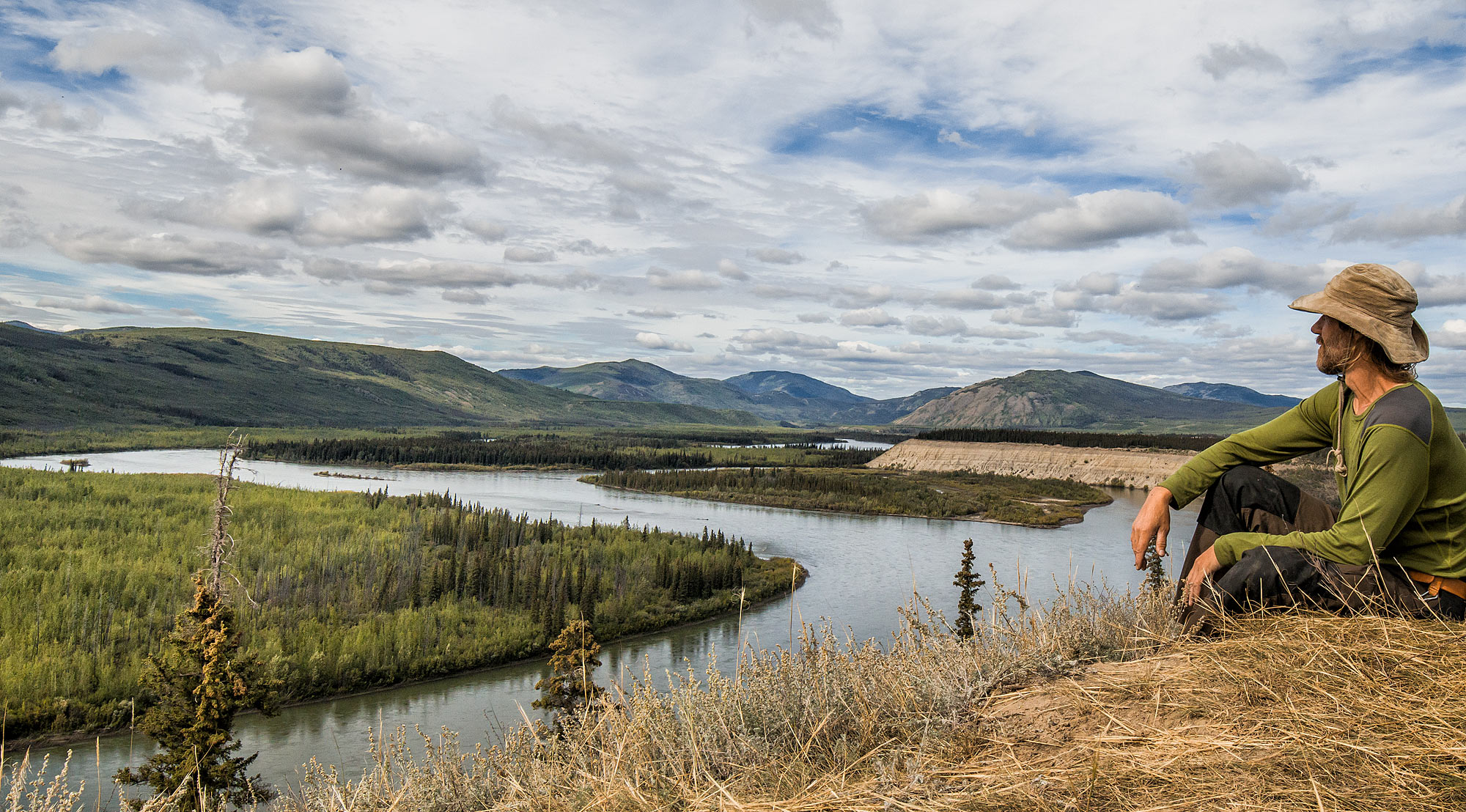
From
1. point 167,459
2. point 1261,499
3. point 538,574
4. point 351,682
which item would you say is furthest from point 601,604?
point 167,459

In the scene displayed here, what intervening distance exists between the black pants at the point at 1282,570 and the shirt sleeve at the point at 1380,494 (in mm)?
212

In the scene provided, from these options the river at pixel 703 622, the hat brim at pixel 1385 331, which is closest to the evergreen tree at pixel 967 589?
the river at pixel 703 622

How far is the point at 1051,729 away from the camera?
149 inches

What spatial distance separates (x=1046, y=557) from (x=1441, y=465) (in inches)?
1578

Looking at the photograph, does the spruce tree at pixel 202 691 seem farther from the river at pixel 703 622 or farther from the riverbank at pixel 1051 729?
the riverbank at pixel 1051 729

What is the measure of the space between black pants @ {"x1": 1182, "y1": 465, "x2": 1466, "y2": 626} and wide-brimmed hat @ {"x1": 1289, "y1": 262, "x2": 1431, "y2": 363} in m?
1.01

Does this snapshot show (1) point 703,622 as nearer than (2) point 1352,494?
No

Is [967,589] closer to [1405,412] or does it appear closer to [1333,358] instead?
[1333,358]

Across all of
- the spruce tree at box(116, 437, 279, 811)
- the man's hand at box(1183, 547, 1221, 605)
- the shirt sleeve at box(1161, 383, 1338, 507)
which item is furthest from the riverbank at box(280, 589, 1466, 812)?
the spruce tree at box(116, 437, 279, 811)

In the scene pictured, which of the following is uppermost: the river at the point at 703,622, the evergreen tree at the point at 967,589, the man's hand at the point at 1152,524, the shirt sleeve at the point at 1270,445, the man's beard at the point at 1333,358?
the man's beard at the point at 1333,358

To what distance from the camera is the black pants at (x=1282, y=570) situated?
3.86 metres

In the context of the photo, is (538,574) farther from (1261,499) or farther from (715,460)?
(715,460)

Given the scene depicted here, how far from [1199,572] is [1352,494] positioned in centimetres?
81

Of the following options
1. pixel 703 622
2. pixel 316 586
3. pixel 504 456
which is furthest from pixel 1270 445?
pixel 504 456
